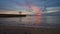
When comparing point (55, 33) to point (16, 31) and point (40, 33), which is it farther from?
point (16, 31)

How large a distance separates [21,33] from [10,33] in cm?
26

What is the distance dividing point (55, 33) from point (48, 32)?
17cm

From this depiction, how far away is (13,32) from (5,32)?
19 cm

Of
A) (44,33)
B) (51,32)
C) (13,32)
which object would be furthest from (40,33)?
(13,32)

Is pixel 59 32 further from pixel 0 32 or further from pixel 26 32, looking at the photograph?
pixel 0 32

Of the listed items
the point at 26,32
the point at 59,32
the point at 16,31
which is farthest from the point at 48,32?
the point at 16,31

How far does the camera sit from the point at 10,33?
9.59ft

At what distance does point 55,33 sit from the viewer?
2.94m

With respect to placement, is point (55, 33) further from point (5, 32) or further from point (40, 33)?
point (5, 32)

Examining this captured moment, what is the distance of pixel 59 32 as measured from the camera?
2.99 m

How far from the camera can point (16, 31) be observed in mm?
3055

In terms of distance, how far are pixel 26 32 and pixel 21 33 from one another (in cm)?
12

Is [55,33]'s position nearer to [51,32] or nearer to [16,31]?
[51,32]

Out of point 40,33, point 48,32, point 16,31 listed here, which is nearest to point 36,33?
point 40,33
